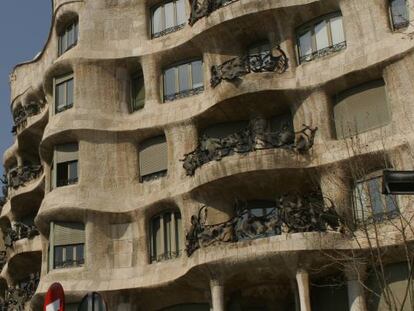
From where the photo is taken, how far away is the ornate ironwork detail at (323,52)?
22.7m

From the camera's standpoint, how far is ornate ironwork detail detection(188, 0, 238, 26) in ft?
80.1

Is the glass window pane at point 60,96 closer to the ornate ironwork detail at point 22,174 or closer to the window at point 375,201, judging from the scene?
the ornate ironwork detail at point 22,174

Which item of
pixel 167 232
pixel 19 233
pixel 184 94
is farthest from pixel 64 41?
pixel 167 232

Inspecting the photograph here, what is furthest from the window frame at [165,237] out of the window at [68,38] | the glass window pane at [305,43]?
the window at [68,38]

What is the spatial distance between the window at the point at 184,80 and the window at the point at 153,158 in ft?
5.55

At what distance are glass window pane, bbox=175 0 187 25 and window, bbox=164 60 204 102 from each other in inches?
73.5

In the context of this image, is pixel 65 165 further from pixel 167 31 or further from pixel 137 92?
pixel 167 31

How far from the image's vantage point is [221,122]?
80.4 feet

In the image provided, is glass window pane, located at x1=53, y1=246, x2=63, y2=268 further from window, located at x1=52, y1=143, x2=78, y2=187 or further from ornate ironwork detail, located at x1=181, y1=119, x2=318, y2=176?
ornate ironwork detail, located at x1=181, y1=119, x2=318, y2=176

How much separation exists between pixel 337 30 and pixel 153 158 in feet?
25.4

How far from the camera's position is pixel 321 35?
2334 centimetres

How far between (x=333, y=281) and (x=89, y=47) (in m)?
12.8

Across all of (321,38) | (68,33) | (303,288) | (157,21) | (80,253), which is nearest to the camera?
(303,288)

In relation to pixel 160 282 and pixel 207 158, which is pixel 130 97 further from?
pixel 160 282
